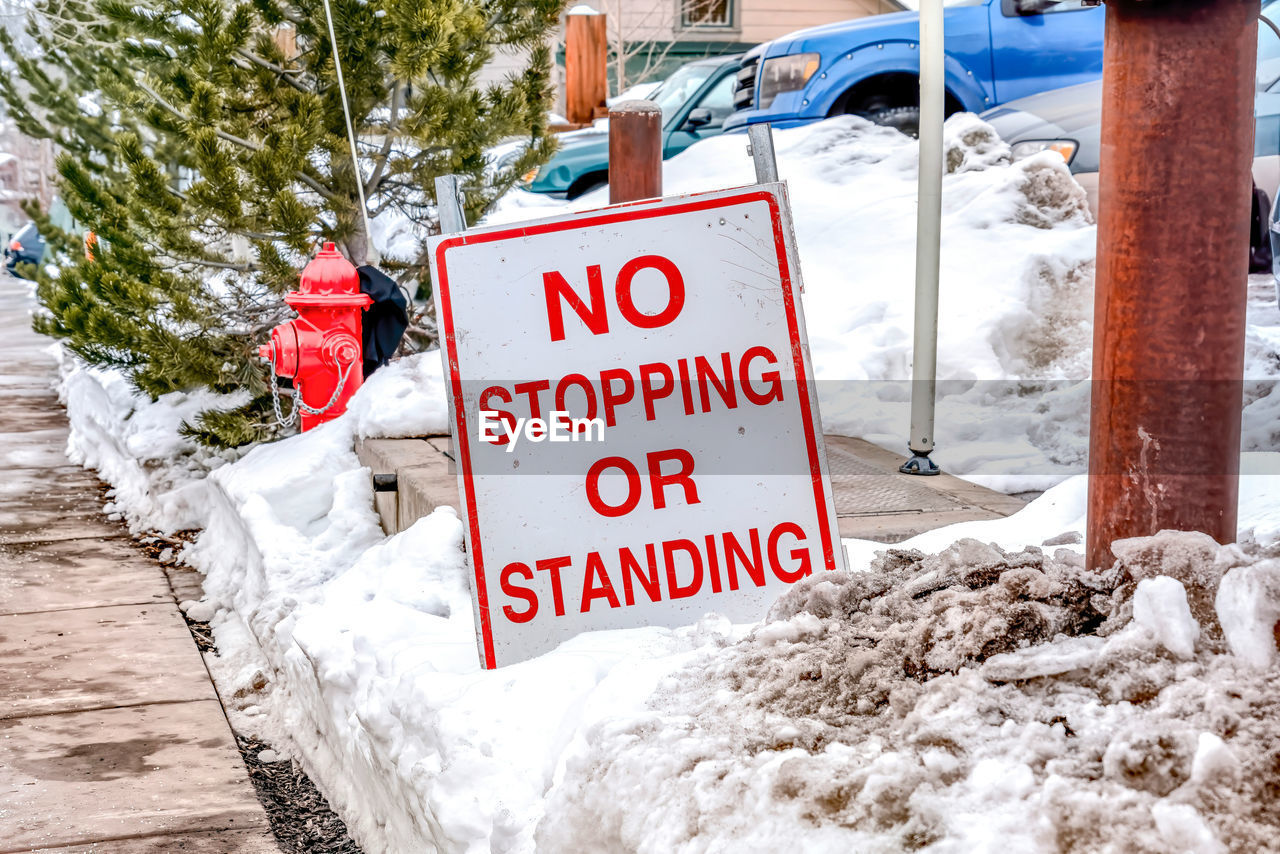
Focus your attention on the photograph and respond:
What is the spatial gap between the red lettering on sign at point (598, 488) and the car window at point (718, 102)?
876cm

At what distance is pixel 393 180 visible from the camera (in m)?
6.82

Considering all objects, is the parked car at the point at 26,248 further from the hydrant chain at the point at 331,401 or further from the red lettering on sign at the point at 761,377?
the red lettering on sign at the point at 761,377

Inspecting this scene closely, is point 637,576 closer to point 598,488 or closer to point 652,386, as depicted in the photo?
point 598,488

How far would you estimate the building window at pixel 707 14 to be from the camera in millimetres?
A: 20312

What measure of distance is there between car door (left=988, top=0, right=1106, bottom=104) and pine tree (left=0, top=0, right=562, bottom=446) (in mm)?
3449

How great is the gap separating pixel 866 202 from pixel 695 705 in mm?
6414

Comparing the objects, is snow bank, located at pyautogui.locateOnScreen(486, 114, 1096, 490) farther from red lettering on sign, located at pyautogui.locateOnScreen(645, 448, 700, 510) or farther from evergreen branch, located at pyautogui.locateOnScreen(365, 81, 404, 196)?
evergreen branch, located at pyautogui.locateOnScreen(365, 81, 404, 196)

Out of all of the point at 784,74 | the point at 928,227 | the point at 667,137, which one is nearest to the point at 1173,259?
the point at 928,227

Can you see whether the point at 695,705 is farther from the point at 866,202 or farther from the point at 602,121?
the point at 602,121

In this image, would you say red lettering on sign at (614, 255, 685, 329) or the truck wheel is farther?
the truck wheel

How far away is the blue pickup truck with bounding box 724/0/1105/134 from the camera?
325 inches

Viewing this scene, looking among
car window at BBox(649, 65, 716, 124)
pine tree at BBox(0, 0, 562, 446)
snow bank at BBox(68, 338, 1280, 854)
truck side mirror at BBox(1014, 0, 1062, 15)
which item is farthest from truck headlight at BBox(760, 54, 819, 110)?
snow bank at BBox(68, 338, 1280, 854)

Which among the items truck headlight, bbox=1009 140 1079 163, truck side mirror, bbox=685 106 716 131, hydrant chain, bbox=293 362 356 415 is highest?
truck side mirror, bbox=685 106 716 131

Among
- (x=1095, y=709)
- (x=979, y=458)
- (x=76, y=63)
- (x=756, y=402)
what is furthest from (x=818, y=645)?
(x=76, y=63)
